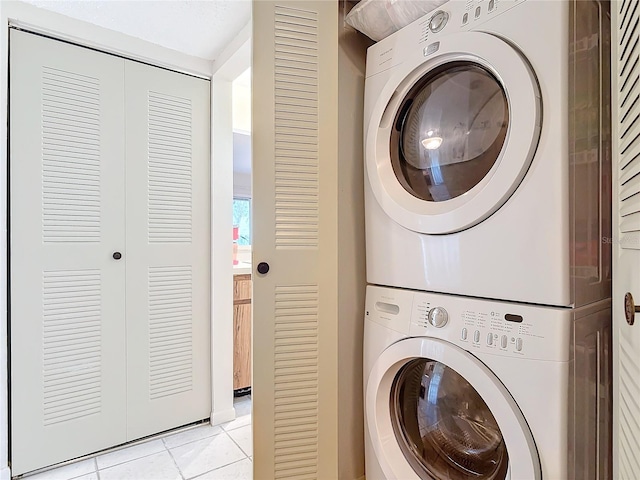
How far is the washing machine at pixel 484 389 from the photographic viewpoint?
2.70 feet

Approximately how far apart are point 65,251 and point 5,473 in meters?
0.95

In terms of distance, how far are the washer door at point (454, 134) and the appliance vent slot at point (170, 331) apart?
4.25ft

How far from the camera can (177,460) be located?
1.78m

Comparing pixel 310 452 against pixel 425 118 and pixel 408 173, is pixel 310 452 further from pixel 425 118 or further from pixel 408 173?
pixel 425 118

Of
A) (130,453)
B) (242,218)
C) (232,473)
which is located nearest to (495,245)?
(232,473)

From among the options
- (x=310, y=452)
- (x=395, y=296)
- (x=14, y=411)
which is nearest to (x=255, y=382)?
(x=310, y=452)

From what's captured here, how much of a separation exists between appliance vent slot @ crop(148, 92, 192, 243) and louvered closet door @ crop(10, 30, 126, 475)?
0.49 feet

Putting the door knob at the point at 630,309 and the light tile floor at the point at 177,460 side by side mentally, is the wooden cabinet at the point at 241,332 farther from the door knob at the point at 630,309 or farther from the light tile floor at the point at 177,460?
the door knob at the point at 630,309

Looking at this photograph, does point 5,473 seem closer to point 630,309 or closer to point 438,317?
point 438,317

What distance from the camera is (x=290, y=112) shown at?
130 centimetres

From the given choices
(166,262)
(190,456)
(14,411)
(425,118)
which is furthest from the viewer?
(166,262)

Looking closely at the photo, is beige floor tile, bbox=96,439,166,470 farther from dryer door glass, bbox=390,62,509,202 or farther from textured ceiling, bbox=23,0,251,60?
textured ceiling, bbox=23,0,251,60

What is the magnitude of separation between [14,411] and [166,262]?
34.7 inches

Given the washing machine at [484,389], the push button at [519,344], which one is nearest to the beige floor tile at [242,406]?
the washing machine at [484,389]
